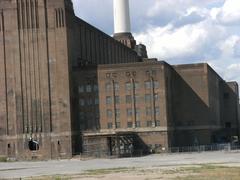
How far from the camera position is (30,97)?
4540 inches

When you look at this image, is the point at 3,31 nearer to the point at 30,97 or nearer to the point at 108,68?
the point at 30,97

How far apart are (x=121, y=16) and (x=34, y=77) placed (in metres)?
58.8

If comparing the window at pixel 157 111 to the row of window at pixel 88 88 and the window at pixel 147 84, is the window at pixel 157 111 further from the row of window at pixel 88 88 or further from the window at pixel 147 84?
the row of window at pixel 88 88

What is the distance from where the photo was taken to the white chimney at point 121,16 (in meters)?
166

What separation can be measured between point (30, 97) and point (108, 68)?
16.0 m

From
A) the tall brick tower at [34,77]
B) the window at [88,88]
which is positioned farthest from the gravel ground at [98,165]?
the window at [88,88]

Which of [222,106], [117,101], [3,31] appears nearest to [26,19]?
[3,31]

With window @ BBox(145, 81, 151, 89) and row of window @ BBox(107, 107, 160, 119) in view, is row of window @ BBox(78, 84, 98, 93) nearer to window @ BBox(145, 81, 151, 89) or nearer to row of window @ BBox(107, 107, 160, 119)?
row of window @ BBox(107, 107, 160, 119)

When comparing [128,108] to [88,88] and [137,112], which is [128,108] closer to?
[137,112]

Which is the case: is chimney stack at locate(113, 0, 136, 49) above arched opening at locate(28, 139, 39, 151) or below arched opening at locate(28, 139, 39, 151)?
above

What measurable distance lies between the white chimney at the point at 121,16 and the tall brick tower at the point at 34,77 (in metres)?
49.5

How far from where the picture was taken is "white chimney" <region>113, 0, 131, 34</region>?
165875 mm

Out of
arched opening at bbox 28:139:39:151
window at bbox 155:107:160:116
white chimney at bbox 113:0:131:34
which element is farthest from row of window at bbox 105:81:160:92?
white chimney at bbox 113:0:131:34

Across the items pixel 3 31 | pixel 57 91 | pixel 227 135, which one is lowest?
pixel 227 135
